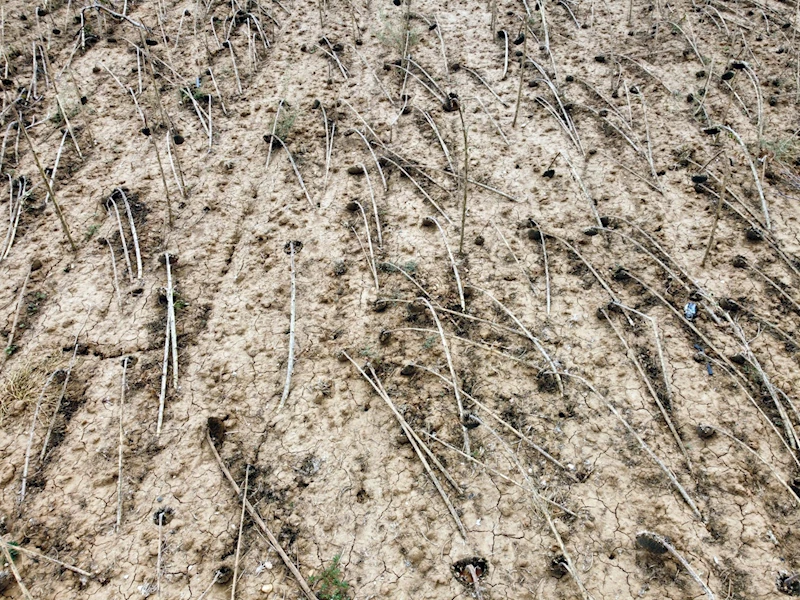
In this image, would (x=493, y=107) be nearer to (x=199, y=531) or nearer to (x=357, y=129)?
(x=357, y=129)

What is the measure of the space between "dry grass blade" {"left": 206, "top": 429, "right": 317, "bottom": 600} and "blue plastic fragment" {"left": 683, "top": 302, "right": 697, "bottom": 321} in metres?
2.69

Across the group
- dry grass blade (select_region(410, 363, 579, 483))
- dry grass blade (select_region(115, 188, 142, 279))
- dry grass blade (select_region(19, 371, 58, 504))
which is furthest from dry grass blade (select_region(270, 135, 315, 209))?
dry grass blade (select_region(19, 371, 58, 504))

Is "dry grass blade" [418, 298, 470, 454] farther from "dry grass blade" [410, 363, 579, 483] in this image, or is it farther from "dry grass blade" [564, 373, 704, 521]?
"dry grass blade" [564, 373, 704, 521]

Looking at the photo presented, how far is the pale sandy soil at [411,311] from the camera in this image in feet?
7.46

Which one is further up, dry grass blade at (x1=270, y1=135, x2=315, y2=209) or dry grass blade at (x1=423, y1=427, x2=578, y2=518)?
dry grass blade at (x1=270, y1=135, x2=315, y2=209)

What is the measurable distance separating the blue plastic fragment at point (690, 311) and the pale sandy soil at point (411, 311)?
0.13 feet

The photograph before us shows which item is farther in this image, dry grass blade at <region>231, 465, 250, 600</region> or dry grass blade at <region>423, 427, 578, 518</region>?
dry grass blade at <region>423, 427, 578, 518</region>

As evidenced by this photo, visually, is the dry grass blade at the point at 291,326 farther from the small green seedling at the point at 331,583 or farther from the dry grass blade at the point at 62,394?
the dry grass blade at the point at 62,394

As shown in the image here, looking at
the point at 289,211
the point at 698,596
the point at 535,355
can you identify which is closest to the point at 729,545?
the point at 698,596

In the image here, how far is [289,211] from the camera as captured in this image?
3742mm

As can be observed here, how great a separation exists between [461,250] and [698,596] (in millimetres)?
2325

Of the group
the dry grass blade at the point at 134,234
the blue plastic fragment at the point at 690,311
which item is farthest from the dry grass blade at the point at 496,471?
the dry grass blade at the point at 134,234

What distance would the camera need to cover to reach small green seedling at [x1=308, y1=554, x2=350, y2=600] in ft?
6.97

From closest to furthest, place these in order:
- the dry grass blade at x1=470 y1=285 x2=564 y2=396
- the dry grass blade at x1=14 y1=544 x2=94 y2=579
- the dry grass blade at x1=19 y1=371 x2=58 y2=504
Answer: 1. the dry grass blade at x1=14 y1=544 x2=94 y2=579
2. the dry grass blade at x1=19 y1=371 x2=58 y2=504
3. the dry grass blade at x1=470 y1=285 x2=564 y2=396
